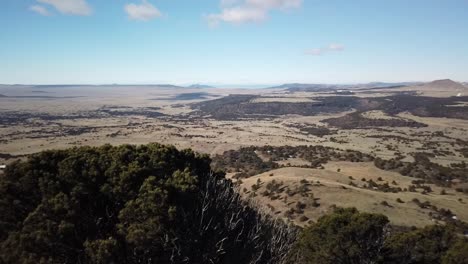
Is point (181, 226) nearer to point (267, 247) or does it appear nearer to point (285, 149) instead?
point (267, 247)

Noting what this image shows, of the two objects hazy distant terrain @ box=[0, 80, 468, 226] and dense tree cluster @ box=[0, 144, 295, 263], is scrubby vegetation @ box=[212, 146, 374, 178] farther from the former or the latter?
dense tree cluster @ box=[0, 144, 295, 263]

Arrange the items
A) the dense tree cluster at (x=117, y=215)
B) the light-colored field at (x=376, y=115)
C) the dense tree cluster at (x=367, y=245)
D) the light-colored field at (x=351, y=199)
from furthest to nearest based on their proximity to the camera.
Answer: the light-colored field at (x=376, y=115) < the light-colored field at (x=351, y=199) < the dense tree cluster at (x=367, y=245) < the dense tree cluster at (x=117, y=215)

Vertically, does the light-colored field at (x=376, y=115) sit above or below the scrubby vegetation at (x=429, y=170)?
below

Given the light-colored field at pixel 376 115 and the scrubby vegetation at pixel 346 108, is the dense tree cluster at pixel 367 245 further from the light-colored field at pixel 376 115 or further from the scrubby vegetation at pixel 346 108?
the light-colored field at pixel 376 115

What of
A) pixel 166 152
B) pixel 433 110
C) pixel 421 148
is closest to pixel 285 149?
pixel 421 148

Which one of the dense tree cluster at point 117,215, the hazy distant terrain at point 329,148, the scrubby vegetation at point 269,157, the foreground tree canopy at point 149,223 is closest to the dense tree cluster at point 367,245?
the foreground tree canopy at point 149,223

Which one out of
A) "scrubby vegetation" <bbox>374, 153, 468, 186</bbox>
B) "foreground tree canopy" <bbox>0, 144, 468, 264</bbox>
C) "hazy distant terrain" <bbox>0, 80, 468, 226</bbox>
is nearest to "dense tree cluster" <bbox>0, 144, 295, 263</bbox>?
"foreground tree canopy" <bbox>0, 144, 468, 264</bbox>

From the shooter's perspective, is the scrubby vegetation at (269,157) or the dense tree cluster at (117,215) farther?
the scrubby vegetation at (269,157)

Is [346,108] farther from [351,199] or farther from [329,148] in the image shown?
[351,199]
